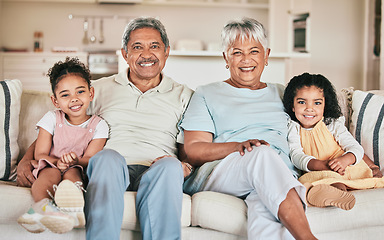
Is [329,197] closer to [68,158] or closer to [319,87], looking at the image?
[319,87]

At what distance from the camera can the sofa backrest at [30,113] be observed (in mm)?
2338

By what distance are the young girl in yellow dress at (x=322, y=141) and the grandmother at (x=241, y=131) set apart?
62 millimetres

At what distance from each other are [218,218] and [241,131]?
1.60 ft

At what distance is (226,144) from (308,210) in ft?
1.44

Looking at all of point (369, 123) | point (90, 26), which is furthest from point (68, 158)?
point (90, 26)

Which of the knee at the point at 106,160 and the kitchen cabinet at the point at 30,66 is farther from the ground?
the kitchen cabinet at the point at 30,66

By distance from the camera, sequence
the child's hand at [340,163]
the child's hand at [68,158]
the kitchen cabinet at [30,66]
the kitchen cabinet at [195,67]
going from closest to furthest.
A: 1. the child's hand at [68,158]
2. the child's hand at [340,163]
3. the kitchen cabinet at [195,67]
4. the kitchen cabinet at [30,66]

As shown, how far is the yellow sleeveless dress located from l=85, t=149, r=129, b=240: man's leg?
0.83 meters

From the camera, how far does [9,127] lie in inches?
87.0

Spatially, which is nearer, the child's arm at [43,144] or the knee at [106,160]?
the knee at [106,160]

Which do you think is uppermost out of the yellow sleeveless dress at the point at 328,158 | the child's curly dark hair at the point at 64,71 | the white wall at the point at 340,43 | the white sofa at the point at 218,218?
the white wall at the point at 340,43

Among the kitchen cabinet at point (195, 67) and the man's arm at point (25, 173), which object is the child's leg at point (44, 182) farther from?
the kitchen cabinet at point (195, 67)

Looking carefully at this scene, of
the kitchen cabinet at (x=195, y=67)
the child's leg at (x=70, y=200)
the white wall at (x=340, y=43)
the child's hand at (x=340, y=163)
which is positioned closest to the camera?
the child's leg at (x=70, y=200)

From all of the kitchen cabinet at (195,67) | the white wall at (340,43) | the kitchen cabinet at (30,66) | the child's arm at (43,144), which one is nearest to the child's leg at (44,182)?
the child's arm at (43,144)
